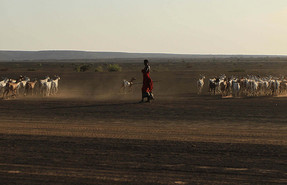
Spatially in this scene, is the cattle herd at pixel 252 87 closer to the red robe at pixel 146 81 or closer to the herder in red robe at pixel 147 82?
the herder in red robe at pixel 147 82

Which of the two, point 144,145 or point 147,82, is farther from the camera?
point 147,82

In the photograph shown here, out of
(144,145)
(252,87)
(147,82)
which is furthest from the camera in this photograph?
(252,87)

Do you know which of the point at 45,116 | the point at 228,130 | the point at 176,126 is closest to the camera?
the point at 228,130

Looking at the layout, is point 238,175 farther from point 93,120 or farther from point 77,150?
point 93,120

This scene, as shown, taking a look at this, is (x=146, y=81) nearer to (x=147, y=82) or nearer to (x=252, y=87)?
(x=147, y=82)

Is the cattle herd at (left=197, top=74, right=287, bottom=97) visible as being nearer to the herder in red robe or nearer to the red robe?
the herder in red robe

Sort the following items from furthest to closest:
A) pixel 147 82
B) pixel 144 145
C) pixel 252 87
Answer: pixel 252 87 < pixel 147 82 < pixel 144 145

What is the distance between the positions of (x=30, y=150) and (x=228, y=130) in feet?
20.8

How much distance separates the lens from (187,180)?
26.8 feet

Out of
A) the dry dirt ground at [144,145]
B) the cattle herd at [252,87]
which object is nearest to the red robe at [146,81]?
the dry dirt ground at [144,145]

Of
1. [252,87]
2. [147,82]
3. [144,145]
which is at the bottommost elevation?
[144,145]

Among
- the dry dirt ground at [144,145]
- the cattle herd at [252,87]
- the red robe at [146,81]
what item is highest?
the red robe at [146,81]

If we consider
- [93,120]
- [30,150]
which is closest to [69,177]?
[30,150]

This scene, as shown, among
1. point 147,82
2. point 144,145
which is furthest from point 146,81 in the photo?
point 144,145
